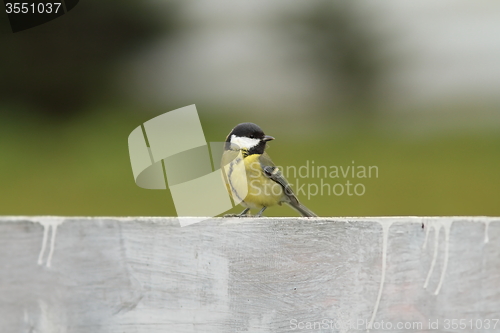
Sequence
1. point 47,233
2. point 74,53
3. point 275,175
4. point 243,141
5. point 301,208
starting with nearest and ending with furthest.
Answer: point 47,233 < point 243,141 < point 275,175 < point 301,208 < point 74,53

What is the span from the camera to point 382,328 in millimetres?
1735

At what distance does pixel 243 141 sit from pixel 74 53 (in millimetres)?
2697

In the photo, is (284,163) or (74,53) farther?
(74,53)

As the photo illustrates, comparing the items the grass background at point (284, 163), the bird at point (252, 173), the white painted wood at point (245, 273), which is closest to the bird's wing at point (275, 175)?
the bird at point (252, 173)

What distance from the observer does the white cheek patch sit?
3703 mm

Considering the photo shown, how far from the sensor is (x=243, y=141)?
12.2 ft

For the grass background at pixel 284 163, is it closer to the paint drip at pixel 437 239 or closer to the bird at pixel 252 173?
the bird at pixel 252 173

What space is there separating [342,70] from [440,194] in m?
2.66

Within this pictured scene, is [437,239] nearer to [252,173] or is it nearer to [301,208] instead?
[252,173]

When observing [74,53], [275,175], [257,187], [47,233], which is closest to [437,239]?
[47,233]

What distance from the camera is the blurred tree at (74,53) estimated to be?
4.82m

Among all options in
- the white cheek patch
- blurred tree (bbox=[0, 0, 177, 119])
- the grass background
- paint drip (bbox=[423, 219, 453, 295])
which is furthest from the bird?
blurred tree (bbox=[0, 0, 177, 119])

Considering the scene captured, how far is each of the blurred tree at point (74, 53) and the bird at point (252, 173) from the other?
2143 mm

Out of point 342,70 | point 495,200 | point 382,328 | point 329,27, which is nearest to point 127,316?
point 382,328
